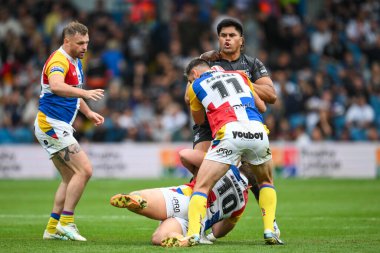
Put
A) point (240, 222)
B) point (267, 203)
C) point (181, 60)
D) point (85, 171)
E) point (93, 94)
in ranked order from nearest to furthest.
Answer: point (267, 203) → point (93, 94) → point (85, 171) → point (240, 222) → point (181, 60)

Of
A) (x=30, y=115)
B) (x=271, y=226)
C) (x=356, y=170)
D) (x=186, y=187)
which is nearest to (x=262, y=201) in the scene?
(x=271, y=226)

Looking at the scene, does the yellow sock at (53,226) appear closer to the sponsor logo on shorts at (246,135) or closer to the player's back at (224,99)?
the player's back at (224,99)

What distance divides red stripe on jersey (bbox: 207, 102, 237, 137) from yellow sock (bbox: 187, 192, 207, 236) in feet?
2.58

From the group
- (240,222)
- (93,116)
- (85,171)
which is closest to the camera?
(85,171)

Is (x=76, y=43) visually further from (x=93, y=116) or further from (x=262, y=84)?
(x=262, y=84)

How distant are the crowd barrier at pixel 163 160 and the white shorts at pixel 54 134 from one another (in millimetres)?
13089

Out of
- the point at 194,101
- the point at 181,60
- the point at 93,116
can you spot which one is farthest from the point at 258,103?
the point at 181,60

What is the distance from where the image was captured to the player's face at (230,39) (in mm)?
10438

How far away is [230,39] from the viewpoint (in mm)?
10484

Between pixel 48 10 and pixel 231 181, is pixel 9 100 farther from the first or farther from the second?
pixel 231 181

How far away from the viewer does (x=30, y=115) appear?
82.9 feet

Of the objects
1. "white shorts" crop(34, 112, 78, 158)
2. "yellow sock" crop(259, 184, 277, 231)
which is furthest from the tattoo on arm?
"yellow sock" crop(259, 184, 277, 231)

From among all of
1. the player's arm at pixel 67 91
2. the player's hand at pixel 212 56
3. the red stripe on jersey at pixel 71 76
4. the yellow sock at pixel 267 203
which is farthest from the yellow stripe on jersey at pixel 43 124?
the yellow sock at pixel 267 203

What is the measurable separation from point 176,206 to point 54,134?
2.05 m
